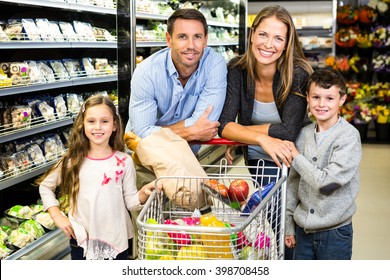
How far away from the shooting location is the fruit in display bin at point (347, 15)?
8859 millimetres

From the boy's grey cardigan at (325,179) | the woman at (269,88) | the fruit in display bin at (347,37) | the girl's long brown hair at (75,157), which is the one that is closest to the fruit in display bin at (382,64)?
the fruit in display bin at (347,37)

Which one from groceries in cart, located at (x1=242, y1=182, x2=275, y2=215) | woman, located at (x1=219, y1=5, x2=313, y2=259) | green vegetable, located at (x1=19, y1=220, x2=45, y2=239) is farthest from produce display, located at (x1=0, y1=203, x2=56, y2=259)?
groceries in cart, located at (x1=242, y1=182, x2=275, y2=215)

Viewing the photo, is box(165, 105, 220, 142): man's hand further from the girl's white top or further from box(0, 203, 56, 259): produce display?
box(0, 203, 56, 259): produce display

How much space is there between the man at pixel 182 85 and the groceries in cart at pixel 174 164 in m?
0.23

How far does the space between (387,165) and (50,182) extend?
5602 mm

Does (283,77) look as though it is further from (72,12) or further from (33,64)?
(72,12)

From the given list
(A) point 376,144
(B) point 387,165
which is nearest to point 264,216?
(B) point 387,165

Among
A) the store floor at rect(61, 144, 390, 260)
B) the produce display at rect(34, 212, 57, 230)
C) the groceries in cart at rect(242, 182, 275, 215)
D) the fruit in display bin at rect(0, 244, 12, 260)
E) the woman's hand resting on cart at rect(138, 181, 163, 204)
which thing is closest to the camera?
the groceries in cart at rect(242, 182, 275, 215)

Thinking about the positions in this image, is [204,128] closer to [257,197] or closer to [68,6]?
[257,197]

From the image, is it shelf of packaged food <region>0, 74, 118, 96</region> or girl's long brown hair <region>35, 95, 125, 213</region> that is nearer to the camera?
girl's long brown hair <region>35, 95, 125, 213</region>

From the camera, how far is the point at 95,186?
94.9 inches

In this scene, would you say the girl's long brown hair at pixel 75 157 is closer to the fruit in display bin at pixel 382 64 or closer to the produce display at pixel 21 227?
the produce display at pixel 21 227

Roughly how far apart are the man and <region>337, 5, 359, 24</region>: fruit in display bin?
6493mm

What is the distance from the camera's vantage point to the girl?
2.40 meters
